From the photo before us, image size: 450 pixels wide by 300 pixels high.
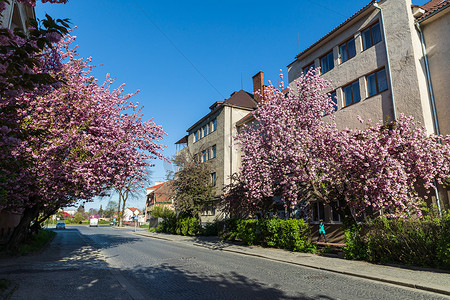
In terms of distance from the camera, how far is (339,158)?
1305 cm

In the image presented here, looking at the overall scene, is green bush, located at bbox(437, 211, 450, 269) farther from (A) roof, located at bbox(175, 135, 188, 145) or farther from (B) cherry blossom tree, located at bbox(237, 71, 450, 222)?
(A) roof, located at bbox(175, 135, 188, 145)

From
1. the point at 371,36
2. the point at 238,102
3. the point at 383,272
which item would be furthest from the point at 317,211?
the point at 238,102

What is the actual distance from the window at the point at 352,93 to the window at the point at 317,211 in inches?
263

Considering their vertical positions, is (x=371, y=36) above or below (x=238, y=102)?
below

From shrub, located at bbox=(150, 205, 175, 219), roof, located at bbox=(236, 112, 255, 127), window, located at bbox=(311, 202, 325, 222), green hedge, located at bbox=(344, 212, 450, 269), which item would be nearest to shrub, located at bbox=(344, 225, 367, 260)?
green hedge, located at bbox=(344, 212, 450, 269)

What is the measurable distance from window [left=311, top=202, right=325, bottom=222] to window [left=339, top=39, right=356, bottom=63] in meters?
9.34

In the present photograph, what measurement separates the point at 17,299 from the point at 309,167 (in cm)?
1075

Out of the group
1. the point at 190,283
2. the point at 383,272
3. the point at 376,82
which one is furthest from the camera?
the point at 376,82

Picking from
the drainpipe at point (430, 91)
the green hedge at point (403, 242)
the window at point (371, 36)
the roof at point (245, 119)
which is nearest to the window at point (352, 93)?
the window at point (371, 36)

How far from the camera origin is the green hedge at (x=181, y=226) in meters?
29.3

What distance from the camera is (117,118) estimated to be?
14273 millimetres

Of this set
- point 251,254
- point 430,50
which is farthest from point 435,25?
point 251,254

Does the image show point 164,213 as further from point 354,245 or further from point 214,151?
point 354,245

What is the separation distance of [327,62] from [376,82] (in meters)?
4.54
